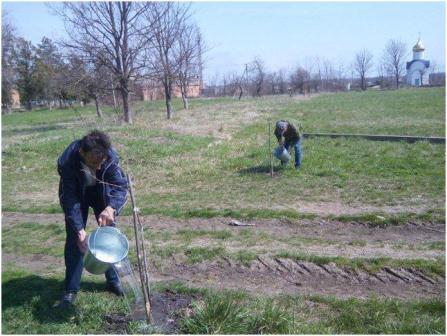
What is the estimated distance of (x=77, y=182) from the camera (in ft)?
13.2

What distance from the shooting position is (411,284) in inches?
177

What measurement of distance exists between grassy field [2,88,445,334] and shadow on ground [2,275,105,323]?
0.01 metres

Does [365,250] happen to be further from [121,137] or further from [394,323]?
[121,137]

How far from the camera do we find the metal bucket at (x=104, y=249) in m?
3.50

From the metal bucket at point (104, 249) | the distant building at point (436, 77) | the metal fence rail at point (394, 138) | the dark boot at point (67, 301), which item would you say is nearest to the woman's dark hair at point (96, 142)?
the metal bucket at point (104, 249)

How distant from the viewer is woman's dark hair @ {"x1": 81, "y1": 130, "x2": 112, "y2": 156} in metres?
3.71

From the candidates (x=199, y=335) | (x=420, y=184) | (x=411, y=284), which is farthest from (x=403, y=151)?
(x=199, y=335)

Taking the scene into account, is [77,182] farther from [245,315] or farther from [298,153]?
[298,153]

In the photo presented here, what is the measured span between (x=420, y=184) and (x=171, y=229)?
4.65 meters

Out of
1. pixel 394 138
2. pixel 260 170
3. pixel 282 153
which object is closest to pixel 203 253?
pixel 282 153

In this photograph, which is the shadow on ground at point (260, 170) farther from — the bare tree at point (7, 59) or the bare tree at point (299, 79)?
the bare tree at point (299, 79)

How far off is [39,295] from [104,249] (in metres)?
1.25

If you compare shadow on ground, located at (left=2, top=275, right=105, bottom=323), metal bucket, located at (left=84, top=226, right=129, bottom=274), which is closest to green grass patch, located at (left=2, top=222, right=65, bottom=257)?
shadow on ground, located at (left=2, top=275, right=105, bottom=323)

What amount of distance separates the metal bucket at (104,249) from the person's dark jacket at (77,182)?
1.19 feet
